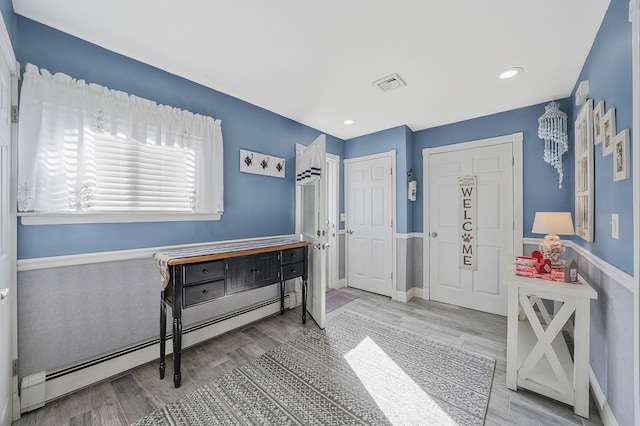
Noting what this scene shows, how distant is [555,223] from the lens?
2.14 m

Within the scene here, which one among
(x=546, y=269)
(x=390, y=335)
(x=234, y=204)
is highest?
(x=234, y=204)

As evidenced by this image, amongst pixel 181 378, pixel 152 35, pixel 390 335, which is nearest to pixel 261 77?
pixel 152 35

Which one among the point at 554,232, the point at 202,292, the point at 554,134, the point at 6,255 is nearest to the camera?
the point at 6,255

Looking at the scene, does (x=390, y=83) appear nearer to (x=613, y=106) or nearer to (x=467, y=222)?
(x=613, y=106)

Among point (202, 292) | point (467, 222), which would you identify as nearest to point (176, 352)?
point (202, 292)

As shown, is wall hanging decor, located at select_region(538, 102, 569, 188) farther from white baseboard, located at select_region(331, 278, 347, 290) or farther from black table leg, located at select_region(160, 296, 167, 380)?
black table leg, located at select_region(160, 296, 167, 380)

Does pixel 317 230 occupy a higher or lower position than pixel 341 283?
higher

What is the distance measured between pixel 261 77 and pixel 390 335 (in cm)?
275

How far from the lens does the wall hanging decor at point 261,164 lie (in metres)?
2.78

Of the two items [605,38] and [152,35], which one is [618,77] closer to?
[605,38]

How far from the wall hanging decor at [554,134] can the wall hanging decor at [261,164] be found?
2.83 m

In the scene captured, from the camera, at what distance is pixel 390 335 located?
261 centimetres

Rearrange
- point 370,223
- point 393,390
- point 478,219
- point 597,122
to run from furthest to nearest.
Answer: point 370,223
point 478,219
point 393,390
point 597,122

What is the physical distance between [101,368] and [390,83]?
3.27 m
